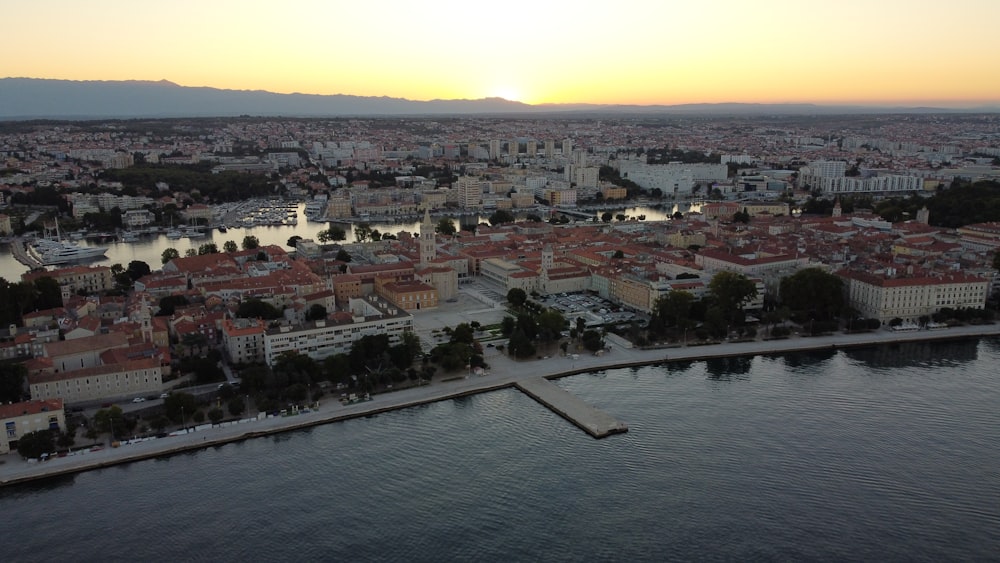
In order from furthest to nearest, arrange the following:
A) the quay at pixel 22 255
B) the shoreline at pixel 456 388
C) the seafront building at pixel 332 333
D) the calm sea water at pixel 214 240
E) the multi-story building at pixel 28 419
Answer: the calm sea water at pixel 214 240
the quay at pixel 22 255
the seafront building at pixel 332 333
the multi-story building at pixel 28 419
the shoreline at pixel 456 388

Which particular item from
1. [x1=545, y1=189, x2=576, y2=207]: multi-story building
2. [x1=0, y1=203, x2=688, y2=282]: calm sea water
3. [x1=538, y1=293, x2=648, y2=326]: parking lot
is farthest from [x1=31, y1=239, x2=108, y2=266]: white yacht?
[x1=545, y1=189, x2=576, y2=207]: multi-story building

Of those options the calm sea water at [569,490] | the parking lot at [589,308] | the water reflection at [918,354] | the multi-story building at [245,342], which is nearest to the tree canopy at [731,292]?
the parking lot at [589,308]

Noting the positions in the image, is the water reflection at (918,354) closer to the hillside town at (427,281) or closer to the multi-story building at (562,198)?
the hillside town at (427,281)

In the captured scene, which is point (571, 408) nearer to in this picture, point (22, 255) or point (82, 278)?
point (82, 278)

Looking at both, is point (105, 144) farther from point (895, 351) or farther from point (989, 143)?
point (989, 143)

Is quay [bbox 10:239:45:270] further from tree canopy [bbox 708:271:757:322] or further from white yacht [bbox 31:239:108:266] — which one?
tree canopy [bbox 708:271:757:322]
